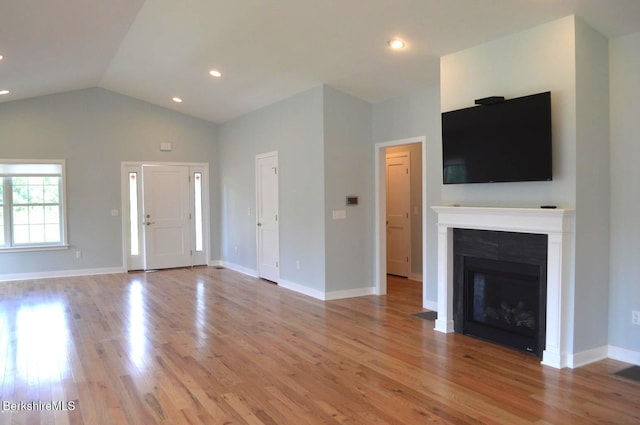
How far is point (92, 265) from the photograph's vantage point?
845 cm

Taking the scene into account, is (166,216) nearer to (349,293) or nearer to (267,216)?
(267,216)

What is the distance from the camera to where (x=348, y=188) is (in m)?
6.29

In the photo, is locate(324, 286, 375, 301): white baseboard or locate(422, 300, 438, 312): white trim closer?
locate(422, 300, 438, 312): white trim

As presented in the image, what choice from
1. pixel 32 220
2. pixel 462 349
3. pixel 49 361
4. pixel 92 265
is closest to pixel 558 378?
pixel 462 349

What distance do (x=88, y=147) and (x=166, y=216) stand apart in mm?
1855

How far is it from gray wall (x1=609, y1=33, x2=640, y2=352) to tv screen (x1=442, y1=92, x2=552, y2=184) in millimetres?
663

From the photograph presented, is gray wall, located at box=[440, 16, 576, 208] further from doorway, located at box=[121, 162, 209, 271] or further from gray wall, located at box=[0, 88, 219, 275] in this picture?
gray wall, located at box=[0, 88, 219, 275]

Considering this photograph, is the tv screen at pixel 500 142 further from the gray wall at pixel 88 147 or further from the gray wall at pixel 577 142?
the gray wall at pixel 88 147

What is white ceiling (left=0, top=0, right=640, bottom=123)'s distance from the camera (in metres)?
3.80

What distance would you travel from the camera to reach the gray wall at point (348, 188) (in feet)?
20.1

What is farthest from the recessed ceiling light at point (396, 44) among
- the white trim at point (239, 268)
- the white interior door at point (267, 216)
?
the white trim at point (239, 268)

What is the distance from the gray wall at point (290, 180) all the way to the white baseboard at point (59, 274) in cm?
228

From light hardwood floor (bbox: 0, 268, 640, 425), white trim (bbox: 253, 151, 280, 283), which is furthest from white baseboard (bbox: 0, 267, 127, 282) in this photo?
white trim (bbox: 253, 151, 280, 283)

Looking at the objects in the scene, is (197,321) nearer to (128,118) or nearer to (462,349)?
(462,349)
